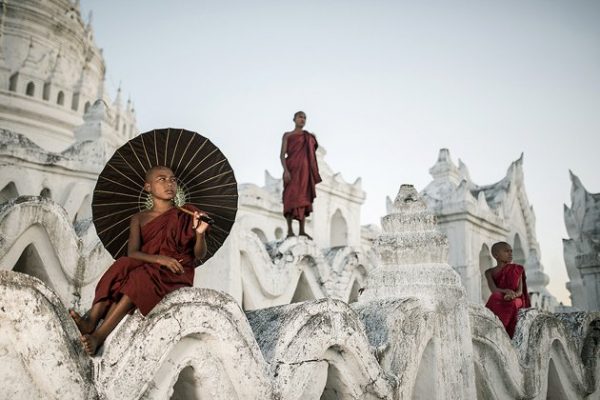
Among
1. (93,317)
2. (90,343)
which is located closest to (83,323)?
(93,317)

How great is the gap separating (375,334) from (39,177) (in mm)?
8828

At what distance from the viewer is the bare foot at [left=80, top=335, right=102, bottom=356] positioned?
7.91 feet

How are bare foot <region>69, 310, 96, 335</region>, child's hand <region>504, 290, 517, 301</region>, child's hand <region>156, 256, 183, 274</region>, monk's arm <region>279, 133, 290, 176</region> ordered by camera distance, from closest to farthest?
bare foot <region>69, 310, 96, 335</region> → child's hand <region>156, 256, 183, 274</region> → child's hand <region>504, 290, 517, 301</region> → monk's arm <region>279, 133, 290, 176</region>

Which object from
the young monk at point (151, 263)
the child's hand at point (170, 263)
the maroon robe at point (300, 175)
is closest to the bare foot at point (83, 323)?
the young monk at point (151, 263)

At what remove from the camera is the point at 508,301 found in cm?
608

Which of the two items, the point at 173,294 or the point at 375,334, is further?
the point at 375,334

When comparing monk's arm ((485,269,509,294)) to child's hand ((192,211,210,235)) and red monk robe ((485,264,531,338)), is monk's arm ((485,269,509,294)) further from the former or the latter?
child's hand ((192,211,210,235))

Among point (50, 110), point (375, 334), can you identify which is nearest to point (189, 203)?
point (375, 334)

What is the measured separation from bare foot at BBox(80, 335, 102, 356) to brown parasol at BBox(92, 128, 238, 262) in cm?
97

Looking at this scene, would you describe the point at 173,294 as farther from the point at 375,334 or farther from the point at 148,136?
the point at 375,334

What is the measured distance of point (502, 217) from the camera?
1167cm

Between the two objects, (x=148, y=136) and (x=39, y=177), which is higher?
(x=39, y=177)

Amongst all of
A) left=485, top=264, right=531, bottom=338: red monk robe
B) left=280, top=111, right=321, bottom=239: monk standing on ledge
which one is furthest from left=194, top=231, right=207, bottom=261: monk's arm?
left=280, top=111, right=321, bottom=239: monk standing on ledge

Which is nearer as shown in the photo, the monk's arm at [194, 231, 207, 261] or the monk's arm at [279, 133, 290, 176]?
the monk's arm at [194, 231, 207, 261]
